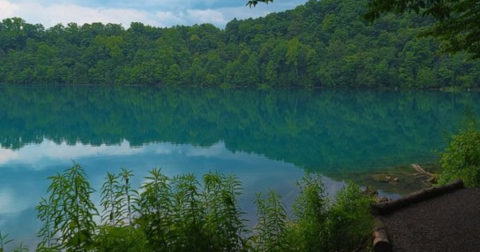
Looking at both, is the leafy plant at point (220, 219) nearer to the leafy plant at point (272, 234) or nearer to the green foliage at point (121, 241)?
the leafy plant at point (272, 234)

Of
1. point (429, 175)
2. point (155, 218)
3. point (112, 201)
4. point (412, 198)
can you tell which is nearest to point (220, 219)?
point (155, 218)

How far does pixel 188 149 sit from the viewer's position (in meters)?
30.1

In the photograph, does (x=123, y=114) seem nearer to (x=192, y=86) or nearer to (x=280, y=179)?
(x=280, y=179)

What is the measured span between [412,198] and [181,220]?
6.49m

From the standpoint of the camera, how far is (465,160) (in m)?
11.9

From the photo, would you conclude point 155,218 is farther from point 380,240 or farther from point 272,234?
point 380,240

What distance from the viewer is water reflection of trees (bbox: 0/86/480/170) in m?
29.1

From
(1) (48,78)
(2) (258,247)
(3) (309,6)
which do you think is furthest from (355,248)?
(3) (309,6)

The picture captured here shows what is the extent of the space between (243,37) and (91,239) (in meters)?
119

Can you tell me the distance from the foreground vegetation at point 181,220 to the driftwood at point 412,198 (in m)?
0.49

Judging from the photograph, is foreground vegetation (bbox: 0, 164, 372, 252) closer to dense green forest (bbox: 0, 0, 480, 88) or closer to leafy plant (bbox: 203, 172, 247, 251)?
leafy plant (bbox: 203, 172, 247, 251)

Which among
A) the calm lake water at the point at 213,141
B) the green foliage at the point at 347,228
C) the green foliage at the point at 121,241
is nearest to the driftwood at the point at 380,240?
the green foliage at the point at 347,228

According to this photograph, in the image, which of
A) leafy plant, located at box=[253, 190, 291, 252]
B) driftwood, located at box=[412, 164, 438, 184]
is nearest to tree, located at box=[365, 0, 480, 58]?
leafy plant, located at box=[253, 190, 291, 252]

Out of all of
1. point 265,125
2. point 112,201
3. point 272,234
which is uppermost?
point 112,201
